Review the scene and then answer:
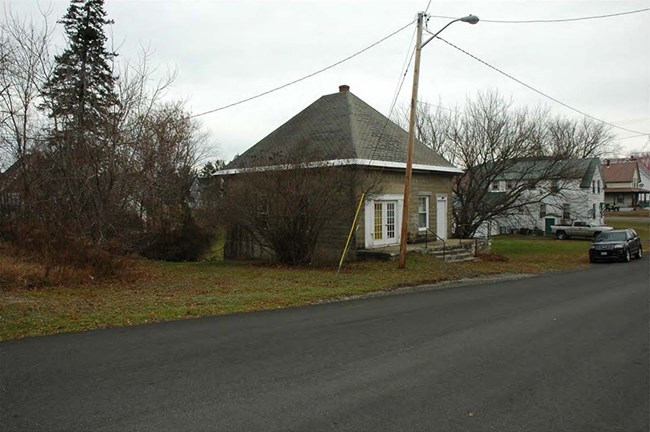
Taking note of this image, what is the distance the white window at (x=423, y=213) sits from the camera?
24.3 meters

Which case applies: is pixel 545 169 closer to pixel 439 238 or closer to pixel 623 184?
pixel 439 238

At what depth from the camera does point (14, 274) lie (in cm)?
1173

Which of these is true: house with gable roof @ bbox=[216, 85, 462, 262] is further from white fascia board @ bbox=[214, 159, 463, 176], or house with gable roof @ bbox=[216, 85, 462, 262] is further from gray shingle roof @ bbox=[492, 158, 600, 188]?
gray shingle roof @ bbox=[492, 158, 600, 188]

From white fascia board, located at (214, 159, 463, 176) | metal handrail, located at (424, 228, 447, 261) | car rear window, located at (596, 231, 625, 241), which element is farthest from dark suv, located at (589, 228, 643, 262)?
metal handrail, located at (424, 228, 447, 261)

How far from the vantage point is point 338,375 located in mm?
5574

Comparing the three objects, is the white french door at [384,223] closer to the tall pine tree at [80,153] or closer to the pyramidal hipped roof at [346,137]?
the pyramidal hipped roof at [346,137]

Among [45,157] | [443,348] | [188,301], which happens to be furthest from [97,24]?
[443,348]

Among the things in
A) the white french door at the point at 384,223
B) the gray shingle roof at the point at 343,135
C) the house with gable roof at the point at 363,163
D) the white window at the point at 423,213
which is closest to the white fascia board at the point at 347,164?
the house with gable roof at the point at 363,163

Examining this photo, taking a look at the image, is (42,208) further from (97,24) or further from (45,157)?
(97,24)

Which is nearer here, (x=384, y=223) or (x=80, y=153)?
(x=80, y=153)

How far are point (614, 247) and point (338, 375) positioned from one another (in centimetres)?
2451

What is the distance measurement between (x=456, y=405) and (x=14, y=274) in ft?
36.5

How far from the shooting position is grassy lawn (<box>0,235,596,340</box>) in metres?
8.45

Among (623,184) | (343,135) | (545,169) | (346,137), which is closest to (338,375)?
(346,137)
